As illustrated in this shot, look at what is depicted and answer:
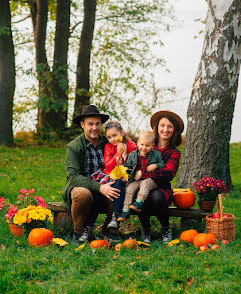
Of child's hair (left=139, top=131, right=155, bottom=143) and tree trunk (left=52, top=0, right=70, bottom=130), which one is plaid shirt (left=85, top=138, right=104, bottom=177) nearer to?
child's hair (left=139, top=131, right=155, bottom=143)

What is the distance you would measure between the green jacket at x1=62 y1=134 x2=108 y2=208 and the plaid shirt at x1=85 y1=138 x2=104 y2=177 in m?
0.06

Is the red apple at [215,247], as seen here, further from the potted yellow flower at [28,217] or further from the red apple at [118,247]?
the potted yellow flower at [28,217]

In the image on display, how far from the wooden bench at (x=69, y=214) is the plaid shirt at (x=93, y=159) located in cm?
61

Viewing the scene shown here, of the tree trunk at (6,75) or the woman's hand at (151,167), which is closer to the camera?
the woman's hand at (151,167)

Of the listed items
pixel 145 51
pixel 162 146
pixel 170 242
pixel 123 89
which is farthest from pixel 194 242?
pixel 145 51

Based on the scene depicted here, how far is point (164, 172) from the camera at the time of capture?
5223mm

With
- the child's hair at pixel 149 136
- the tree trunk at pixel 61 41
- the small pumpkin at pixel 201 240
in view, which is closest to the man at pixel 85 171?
A: the child's hair at pixel 149 136

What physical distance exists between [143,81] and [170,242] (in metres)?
11.3

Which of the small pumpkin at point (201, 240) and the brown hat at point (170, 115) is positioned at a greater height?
the brown hat at point (170, 115)

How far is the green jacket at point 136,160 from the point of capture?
5293mm

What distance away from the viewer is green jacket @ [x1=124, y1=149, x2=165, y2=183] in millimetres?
5293

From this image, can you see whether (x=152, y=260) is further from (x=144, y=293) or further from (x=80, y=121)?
(x=80, y=121)

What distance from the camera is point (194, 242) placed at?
5.02m

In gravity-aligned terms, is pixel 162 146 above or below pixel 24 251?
above
